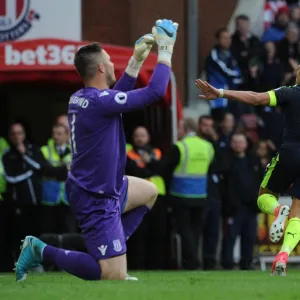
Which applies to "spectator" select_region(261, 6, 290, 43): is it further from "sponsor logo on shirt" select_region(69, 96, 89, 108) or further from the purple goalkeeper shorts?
the purple goalkeeper shorts

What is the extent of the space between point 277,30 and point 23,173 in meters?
7.34

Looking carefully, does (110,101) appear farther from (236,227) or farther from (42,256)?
(236,227)

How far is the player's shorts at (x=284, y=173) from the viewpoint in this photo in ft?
36.4

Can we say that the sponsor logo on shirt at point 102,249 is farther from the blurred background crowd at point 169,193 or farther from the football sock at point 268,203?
the blurred background crowd at point 169,193

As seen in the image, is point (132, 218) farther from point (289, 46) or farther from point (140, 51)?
point (289, 46)

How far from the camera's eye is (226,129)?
A: 18141 millimetres

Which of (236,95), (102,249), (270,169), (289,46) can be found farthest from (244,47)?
(102,249)

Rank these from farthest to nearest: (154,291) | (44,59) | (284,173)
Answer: (44,59)
(284,173)
(154,291)

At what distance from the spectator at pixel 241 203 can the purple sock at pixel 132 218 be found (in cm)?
714

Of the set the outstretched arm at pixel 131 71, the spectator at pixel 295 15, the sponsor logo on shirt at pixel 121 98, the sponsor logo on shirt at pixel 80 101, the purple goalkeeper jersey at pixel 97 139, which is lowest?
the purple goalkeeper jersey at pixel 97 139

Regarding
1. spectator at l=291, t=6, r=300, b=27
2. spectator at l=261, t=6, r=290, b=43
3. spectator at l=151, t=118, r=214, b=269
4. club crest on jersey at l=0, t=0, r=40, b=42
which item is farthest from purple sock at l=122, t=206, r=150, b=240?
spectator at l=291, t=6, r=300, b=27

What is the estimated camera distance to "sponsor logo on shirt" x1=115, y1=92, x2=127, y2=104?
942 cm

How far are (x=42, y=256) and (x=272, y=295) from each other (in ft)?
7.56

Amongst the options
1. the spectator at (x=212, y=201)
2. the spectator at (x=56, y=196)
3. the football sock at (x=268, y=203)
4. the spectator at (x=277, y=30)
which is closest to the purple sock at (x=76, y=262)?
the football sock at (x=268, y=203)
